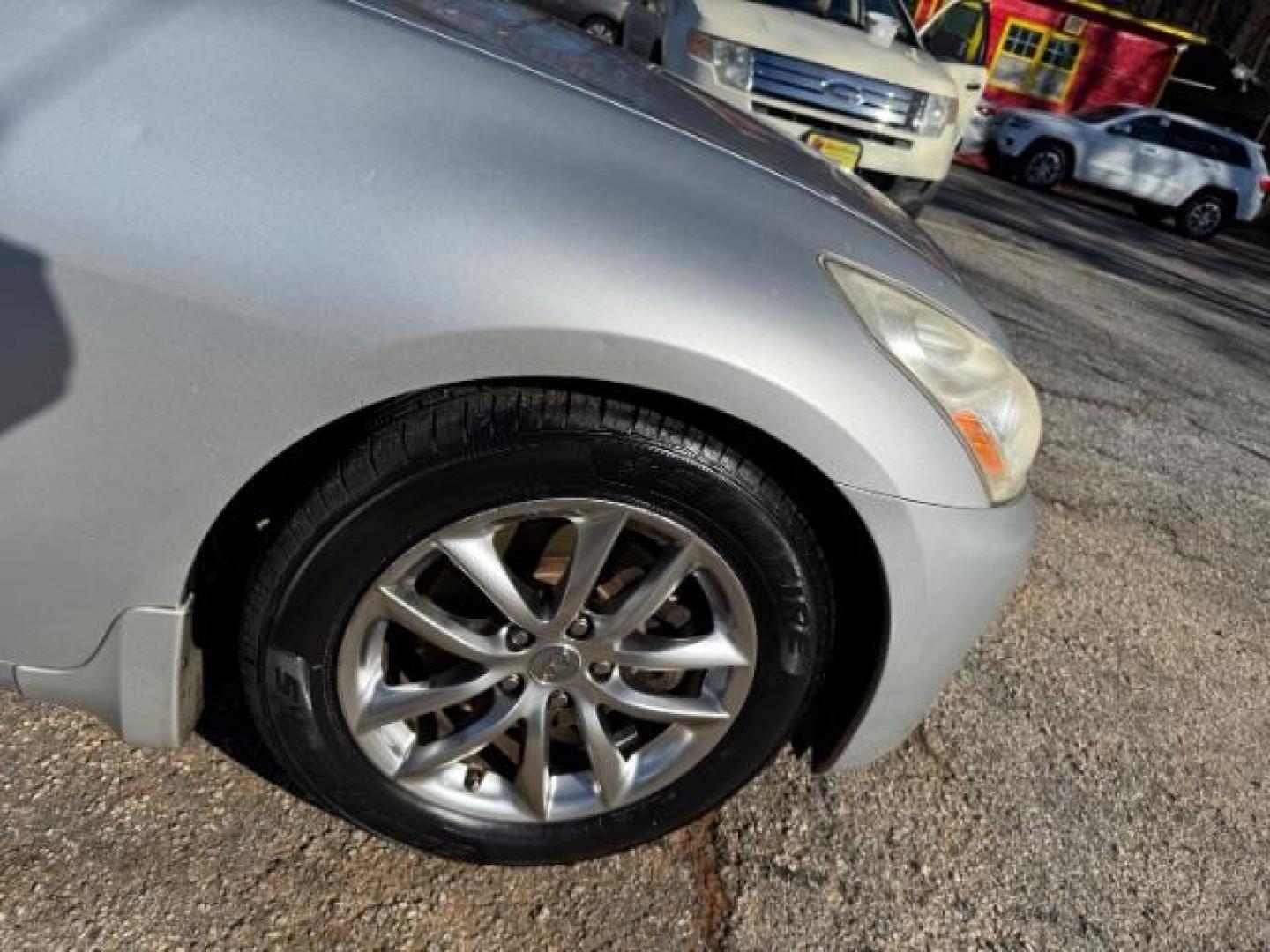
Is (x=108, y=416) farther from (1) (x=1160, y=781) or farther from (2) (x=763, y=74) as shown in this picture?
(2) (x=763, y=74)

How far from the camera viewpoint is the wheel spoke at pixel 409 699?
157 cm

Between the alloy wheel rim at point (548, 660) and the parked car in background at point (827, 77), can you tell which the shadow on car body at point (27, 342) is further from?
the parked car in background at point (827, 77)

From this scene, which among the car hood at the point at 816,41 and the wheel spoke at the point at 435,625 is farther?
the car hood at the point at 816,41

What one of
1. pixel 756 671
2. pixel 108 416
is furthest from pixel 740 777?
pixel 108 416

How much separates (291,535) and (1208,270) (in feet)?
41.4

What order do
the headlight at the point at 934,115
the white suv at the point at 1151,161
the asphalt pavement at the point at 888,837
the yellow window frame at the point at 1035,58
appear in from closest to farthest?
the asphalt pavement at the point at 888,837, the headlight at the point at 934,115, the white suv at the point at 1151,161, the yellow window frame at the point at 1035,58

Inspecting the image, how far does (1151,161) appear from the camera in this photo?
14.7 m

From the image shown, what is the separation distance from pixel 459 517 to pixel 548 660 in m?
0.30

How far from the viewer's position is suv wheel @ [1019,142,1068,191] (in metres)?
14.8

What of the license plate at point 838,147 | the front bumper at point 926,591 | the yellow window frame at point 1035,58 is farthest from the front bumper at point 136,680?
the yellow window frame at point 1035,58

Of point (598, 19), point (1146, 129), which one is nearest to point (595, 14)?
point (598, 19)

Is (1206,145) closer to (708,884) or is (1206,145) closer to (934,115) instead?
(934,115)

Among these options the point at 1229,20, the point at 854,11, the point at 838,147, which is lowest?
the point at 838,147

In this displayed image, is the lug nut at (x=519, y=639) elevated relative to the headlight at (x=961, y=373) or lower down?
lower down
